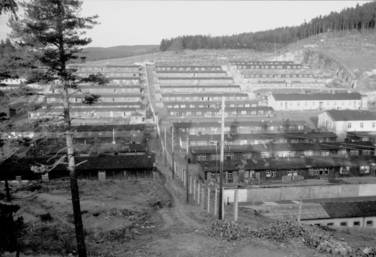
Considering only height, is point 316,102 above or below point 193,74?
below

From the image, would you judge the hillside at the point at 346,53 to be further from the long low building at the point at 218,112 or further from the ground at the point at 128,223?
the ground at the point at 128,223

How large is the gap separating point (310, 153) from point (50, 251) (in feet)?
125

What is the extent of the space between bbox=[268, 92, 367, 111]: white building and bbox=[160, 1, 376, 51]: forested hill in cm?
7744

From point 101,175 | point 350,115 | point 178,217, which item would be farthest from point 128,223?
point 350,115

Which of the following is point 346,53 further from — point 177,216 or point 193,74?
point 177,216

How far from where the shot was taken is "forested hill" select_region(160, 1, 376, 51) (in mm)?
135625

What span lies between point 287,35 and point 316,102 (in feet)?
330

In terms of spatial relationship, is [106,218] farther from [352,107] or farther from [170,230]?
[352,107]

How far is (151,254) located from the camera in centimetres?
1436

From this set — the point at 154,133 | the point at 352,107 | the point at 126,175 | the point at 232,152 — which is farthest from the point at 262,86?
the point at 126,175

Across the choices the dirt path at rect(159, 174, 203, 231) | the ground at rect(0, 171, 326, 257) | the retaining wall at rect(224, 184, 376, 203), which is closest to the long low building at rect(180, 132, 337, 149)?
the ground at rect(0, 171, 326, 257)

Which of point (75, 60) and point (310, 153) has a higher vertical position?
point (75, 60)

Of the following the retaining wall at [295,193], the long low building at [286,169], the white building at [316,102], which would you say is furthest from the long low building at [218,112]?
the retaining wall at [295,193]

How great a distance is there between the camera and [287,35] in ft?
531
